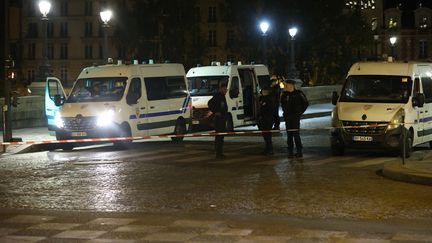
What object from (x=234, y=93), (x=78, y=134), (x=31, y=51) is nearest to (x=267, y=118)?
(x=78, y=134)

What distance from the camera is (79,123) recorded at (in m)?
19.5

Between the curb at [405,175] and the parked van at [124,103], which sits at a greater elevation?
the parked van at [124,103]

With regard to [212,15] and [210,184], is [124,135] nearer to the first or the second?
[210,184]

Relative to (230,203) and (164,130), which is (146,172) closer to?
(230,203)

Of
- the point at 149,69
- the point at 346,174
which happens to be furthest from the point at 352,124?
the point at 149,69

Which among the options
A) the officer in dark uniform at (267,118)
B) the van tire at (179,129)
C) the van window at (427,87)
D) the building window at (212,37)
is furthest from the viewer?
the building window at (212,37)

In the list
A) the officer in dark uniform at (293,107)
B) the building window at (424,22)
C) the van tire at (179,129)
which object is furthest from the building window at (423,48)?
the officer in dark uniform at (293,107)

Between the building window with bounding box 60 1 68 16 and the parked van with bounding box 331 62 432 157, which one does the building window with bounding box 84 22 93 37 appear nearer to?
the building window with bounding box 60 1 68 16

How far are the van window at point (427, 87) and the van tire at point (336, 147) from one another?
248 cm

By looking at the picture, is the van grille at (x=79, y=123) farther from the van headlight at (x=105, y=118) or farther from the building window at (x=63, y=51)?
the building window at (x=63, y=51)

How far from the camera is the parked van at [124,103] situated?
1948 centimetres

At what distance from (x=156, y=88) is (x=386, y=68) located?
253 inches

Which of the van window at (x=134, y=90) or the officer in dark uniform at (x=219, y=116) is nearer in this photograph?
the officer in dark uniform at (x=219, y=116)

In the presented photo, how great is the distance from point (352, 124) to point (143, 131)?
5.97 metres
